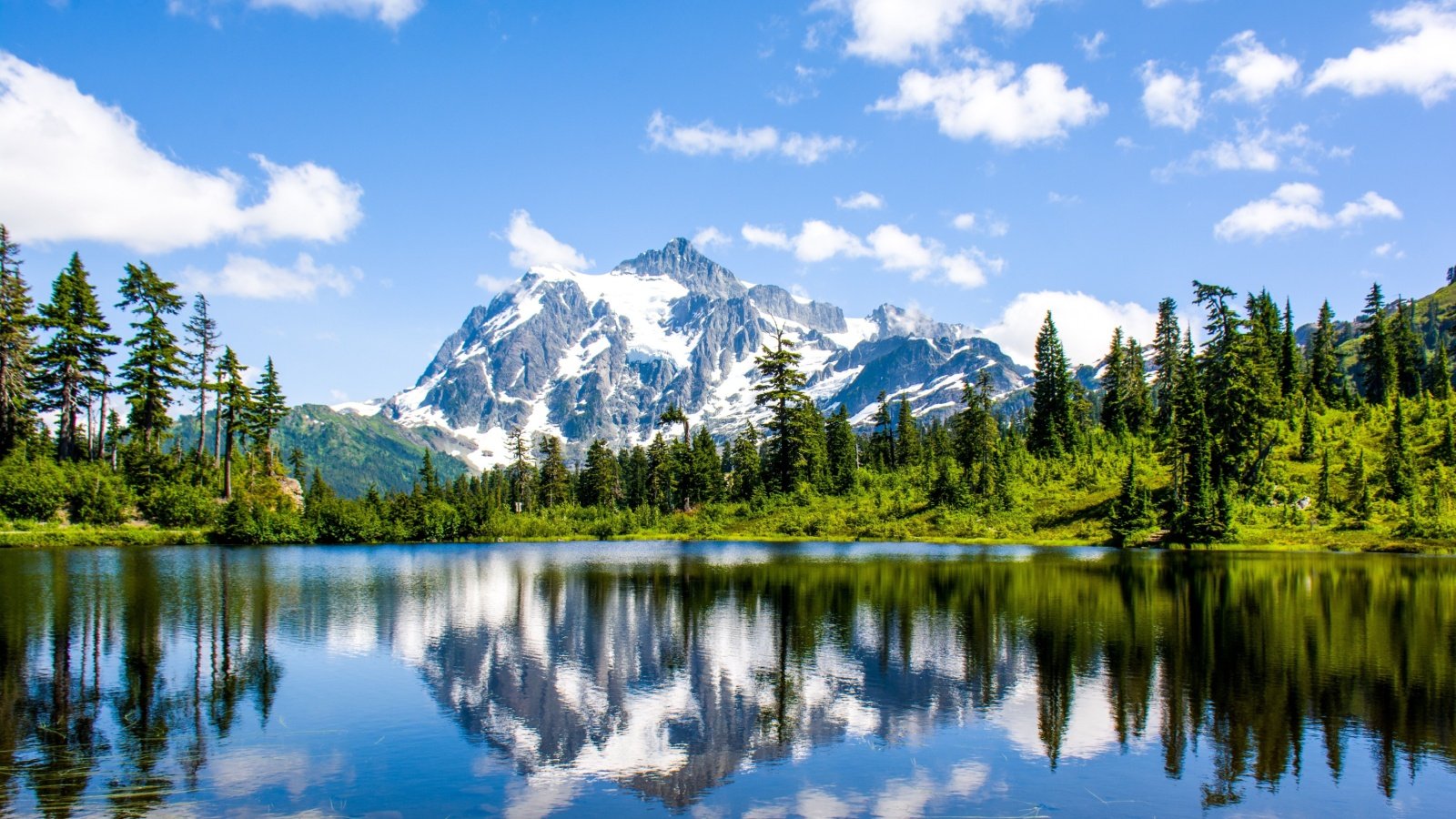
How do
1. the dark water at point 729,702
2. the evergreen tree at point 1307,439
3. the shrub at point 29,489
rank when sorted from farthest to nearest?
the evergreen tree at point 1307,439 → the shrub at point 29,489 → the dark water at point 729,702

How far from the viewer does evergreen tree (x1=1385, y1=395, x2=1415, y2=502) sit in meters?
77.1

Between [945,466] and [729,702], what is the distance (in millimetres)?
79256

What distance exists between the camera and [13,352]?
76.6m

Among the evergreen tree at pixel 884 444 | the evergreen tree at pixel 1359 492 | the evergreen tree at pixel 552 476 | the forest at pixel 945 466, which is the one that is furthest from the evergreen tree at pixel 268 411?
the evergreen tree at pixel 1359 492

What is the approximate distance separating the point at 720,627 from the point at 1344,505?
72.5m

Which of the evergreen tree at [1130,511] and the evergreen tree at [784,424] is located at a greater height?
the evergreen tree at [784,424]

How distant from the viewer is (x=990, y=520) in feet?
293

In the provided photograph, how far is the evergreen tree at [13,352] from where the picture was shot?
75812mm

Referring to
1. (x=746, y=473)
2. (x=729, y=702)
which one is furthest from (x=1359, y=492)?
(x=729, y=702)

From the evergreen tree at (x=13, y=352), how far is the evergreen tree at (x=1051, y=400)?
109 m

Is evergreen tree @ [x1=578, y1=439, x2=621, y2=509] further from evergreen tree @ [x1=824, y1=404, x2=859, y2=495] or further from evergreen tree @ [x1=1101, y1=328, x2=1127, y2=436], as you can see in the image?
evergreen tree @ [x1=1101, y1=328, x2=1127, y2=436]

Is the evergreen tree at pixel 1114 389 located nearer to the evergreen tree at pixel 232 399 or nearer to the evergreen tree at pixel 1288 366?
the evergreen tree at pixel 1288 366

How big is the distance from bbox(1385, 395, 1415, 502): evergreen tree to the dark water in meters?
41.8

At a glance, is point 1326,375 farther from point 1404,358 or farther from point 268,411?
point 268,411
